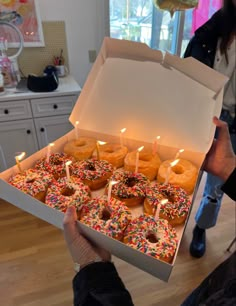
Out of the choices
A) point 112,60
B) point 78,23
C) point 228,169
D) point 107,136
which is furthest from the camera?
point 78,23

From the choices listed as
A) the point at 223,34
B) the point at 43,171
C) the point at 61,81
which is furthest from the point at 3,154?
the point at 223,34

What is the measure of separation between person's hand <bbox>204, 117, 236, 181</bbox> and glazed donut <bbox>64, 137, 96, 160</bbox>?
573 millimetres

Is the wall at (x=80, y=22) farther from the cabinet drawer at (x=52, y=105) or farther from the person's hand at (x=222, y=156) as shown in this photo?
the person's hand at (x=222, y=156)

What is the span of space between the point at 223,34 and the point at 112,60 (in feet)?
1.98

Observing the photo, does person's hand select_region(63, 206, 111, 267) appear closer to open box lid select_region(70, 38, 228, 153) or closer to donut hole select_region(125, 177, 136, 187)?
donut hole select_region(125, 177, 136, 187)

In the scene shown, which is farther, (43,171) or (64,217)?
(43,171)

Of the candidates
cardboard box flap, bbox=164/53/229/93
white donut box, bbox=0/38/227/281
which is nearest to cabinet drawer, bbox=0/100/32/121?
white donut box, bbox=0/38/227/281

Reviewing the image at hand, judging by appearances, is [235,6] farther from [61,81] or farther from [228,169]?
[61,81]

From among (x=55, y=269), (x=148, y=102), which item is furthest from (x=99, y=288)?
(x=55, y=269)

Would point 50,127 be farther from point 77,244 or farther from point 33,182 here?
point 77,244

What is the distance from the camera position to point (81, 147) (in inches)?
46.4

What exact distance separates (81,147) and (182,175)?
19.9 inches

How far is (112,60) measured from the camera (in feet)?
3.75

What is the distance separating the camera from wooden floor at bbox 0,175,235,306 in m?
1.38
